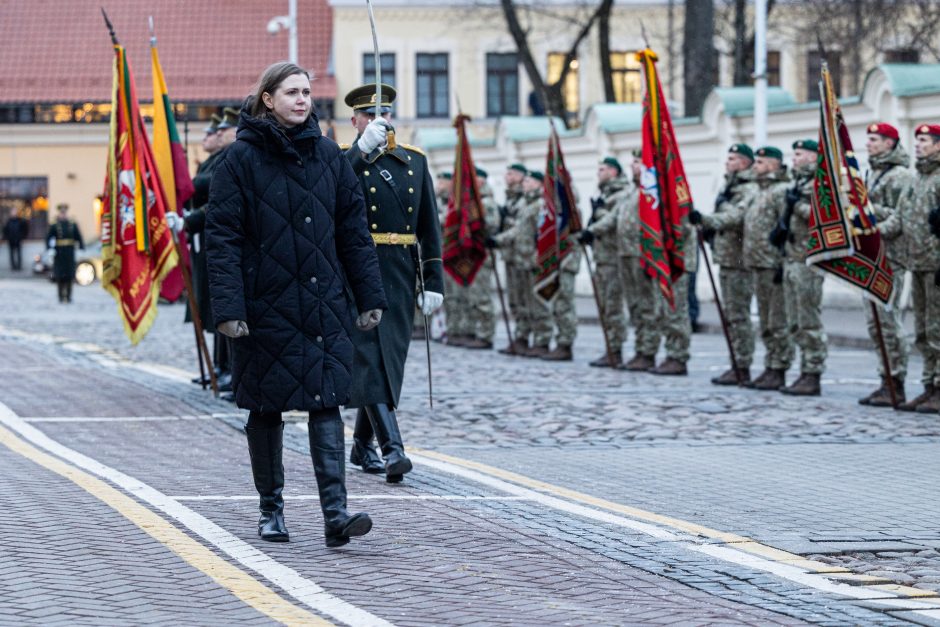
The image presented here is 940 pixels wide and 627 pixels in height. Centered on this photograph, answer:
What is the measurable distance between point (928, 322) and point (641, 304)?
4.26 meters

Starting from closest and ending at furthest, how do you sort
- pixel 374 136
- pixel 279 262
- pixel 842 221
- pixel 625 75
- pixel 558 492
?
pixel 279 262 < pixel 374 136 < pixel 558 492 < pixel 842 221 < pixel 625 75

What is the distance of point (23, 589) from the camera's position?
20.2 feet

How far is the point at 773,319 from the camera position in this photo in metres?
14.3

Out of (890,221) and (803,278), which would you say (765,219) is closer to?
(803,278)

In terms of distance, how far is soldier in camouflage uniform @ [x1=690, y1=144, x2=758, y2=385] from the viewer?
47.8 ft

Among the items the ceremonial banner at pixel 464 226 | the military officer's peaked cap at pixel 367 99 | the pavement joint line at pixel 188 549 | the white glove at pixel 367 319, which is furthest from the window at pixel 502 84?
the white glove at pixel 367 319

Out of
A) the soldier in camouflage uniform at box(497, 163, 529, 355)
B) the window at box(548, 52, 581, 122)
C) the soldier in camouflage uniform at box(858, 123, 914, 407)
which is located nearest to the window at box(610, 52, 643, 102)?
the window at box(548, 52, 581, 122)

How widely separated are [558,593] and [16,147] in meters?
49.8

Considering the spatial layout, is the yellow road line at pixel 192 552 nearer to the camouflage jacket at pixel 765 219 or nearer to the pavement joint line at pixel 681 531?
the pavement joint line at pixel 681 531

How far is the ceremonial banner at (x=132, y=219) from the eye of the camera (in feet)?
43.9

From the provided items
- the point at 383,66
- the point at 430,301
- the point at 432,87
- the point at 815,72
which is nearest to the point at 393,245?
the point at 430,301

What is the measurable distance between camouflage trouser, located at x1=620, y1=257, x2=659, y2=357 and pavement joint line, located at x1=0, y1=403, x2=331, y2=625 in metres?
7.64

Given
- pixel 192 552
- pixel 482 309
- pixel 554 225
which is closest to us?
pixel 192 552

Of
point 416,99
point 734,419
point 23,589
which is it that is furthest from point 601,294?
point 416,99
